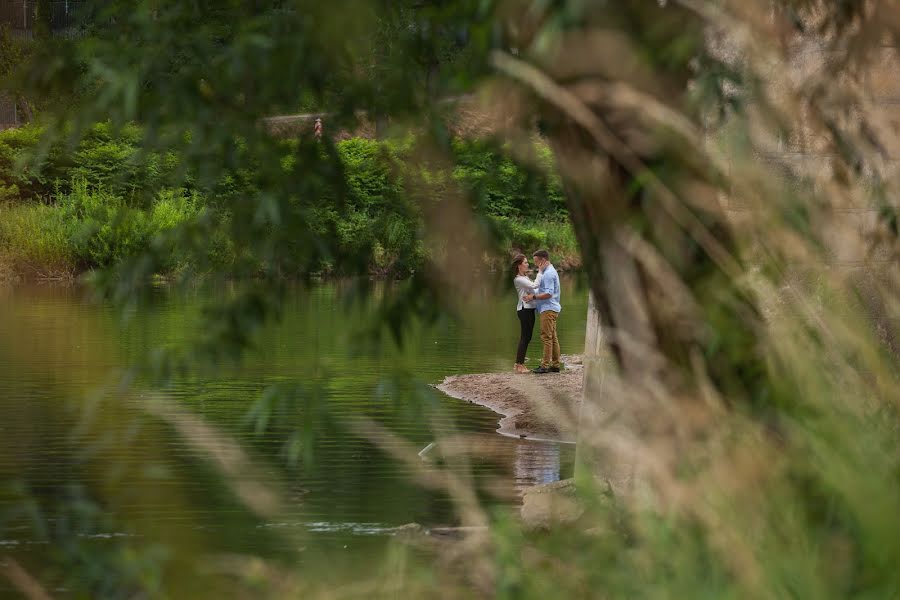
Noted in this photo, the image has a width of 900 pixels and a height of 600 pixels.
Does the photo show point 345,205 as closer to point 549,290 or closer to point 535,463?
point 535,463

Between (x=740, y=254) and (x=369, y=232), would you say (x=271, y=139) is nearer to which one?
(x=369, y=232)

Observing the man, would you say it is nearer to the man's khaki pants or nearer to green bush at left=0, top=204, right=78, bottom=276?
the man's khaki pants

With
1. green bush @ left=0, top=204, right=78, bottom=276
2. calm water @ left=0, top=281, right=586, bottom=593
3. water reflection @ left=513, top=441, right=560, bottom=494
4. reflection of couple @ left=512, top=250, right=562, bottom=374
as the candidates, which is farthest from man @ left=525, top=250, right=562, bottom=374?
green bush @ left=0, top=204, right=78, bottom=276

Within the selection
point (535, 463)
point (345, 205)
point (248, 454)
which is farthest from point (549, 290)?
point (345, 205)

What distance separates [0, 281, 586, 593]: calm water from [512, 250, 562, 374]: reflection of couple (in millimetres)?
1209

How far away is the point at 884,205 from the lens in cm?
500

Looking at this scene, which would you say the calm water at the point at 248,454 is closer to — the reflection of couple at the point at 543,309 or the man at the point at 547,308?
the reflection of couple at the point at 543,309

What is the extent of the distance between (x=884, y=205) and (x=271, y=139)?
1.91 metres

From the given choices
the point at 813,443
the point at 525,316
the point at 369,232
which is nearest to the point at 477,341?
the point at 525,316

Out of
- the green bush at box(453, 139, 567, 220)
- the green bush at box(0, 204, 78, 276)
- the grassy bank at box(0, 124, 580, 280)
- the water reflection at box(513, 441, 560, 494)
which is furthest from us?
the green bush at box(0, 204, 78, 276)

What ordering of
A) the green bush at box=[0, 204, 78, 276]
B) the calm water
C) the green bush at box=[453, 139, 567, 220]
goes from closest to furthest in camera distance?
the calm water, the green bush at box=[453, 139, 567, 220], the green bush at box=[0, 204, 78, 276]

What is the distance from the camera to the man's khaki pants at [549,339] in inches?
869

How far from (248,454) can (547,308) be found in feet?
30.0

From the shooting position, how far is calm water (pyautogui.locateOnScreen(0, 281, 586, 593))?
4945 millimetres
